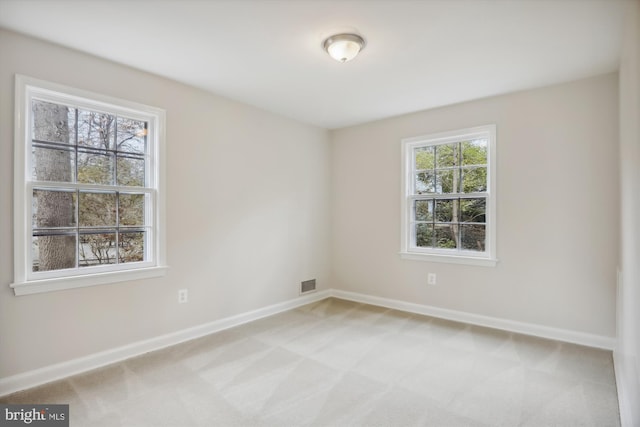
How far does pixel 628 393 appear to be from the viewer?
1.88 metres

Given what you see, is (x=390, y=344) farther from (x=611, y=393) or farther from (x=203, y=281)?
(x=203, y=281)

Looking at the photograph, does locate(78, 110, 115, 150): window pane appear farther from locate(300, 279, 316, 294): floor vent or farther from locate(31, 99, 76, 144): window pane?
locate(300, 279, 316, 294): floor vent

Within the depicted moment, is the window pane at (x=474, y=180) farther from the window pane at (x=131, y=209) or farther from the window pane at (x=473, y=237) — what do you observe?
the window pane at (x=131, y=209)

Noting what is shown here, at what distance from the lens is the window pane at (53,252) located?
243 centimetres

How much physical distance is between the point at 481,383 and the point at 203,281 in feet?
8.49

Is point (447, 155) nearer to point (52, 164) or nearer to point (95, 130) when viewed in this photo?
point (95, 130)

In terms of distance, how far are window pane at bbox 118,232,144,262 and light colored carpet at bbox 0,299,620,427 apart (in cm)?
84

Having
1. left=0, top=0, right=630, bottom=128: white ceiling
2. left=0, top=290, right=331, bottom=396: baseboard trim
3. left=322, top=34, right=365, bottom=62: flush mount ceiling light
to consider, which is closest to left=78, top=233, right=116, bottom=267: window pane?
left=0, top=290, right=331, bottom=396: baseboard trim

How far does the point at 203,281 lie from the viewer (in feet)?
11.1

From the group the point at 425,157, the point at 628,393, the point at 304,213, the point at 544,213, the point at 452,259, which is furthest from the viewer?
the point at 304,213

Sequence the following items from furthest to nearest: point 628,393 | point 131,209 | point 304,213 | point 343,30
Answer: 1. point 304,213
2. point 131,209
3. point 343,30
4. point 628,393

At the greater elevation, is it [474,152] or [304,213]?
[474,152]

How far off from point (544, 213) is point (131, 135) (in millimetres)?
3913

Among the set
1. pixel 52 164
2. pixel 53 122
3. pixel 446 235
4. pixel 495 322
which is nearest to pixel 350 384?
pixel 495 322
